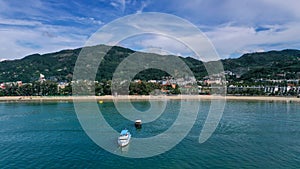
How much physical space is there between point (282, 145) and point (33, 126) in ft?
74.0

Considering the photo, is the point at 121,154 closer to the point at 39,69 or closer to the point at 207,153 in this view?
the point at 207,153

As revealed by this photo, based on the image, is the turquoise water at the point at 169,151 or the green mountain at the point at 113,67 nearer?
the turquoise water at the point at 169,151

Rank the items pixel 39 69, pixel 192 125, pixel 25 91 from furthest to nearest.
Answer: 1. pixel 39 69
2. pixel 25 91
3. pixel 192 125

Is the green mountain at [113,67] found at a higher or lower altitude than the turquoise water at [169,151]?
higher

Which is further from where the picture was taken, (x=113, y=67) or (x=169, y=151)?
(x=113, y=67)

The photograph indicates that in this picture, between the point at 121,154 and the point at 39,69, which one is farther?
the point at 39,69

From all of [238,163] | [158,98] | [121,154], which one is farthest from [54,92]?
[238,163]

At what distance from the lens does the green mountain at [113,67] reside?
96281 mm

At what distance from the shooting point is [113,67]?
328 ft

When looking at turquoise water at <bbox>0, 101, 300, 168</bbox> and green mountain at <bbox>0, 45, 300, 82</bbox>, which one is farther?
green mountain at <bbox>0, 45, 300, 82</bbox>

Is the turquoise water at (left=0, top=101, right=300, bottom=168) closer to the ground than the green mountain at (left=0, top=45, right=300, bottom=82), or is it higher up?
closer to the ground

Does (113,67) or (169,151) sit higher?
(113,67)

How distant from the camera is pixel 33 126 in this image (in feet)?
87.0

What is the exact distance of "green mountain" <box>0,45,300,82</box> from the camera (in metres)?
96.3
